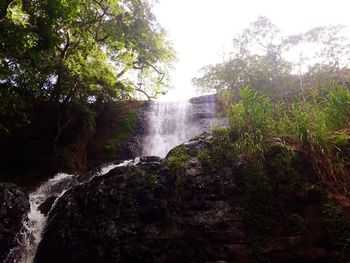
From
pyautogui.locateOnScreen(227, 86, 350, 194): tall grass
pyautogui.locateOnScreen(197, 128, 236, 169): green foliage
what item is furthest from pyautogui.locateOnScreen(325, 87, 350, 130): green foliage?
pyautogui.locateOnScreen(197, 128, 236, 169): green foliage

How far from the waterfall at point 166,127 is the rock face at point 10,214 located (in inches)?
225

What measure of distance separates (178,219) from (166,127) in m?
7.76

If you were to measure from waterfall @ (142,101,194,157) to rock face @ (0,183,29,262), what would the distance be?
5.70 meters

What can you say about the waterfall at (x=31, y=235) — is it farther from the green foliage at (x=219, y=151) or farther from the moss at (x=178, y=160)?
the green foliage at (x=219, y=151)

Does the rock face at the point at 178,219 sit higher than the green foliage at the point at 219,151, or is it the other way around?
the green foliage at the point at 219,151

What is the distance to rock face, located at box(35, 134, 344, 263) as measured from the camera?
5.02m

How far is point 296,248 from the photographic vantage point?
4.82m

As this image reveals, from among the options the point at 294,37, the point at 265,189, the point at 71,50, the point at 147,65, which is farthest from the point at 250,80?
the point at 265,189

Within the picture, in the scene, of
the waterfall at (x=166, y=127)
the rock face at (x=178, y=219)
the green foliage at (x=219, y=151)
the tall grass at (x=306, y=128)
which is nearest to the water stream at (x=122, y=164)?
the waterfall at (x=166, y=127)

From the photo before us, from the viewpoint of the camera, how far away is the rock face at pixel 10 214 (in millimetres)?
6014

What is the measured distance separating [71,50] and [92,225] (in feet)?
19.8

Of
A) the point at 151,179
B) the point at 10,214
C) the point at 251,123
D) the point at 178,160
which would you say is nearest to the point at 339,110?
the point at 251,123

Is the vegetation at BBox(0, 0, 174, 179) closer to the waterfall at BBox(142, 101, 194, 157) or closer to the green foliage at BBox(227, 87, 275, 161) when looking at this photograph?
the waterfall at BBox(142, 101, 194, 157)

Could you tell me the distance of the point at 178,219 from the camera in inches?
230
